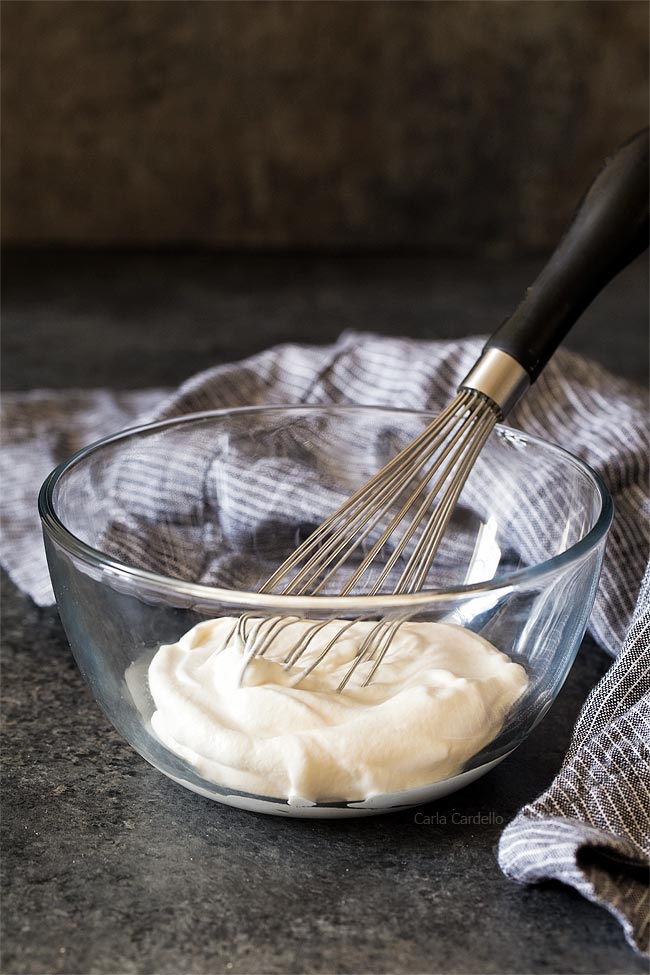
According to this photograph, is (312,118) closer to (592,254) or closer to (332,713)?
(592,254)

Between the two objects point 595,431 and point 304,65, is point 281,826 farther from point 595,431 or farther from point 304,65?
point 304,65

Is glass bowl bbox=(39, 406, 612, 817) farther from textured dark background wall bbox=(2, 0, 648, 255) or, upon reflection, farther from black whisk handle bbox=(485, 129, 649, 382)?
textured dark background wall bbox=(2, 0, 648, 255)

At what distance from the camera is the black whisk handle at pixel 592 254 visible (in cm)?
45

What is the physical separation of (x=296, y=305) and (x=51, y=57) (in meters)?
0.60

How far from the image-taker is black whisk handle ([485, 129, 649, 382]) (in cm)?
45

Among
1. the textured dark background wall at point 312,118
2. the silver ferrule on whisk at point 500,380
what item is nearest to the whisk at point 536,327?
the silver ferrule on whisk at point 500,380

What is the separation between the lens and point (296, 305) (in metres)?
1.29

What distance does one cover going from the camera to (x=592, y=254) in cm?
45

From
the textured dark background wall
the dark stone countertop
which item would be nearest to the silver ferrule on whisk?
the dark stone countertop

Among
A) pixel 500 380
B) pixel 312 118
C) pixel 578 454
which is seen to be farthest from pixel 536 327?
pixel 312 118

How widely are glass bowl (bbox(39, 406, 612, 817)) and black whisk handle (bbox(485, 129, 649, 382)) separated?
61 millimetres

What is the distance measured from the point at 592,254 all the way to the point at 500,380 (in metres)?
0.07

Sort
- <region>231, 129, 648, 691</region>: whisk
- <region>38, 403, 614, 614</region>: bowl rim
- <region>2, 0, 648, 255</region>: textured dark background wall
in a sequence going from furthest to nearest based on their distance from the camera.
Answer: <region>2, 0, 648, 255</region>: textured dark background wall < <region>231, 129, 648, 691</region>: whisk < <region>38, 403, 614, 614</region>: bowl rim

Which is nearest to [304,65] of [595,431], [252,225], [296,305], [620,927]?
[252,225]
